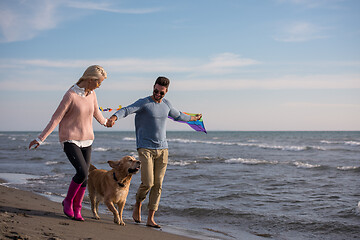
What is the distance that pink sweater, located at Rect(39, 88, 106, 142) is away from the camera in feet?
14.8

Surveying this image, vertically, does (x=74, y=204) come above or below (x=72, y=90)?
below

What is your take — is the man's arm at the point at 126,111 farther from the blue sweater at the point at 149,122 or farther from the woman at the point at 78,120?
the woman at the point at 78,120

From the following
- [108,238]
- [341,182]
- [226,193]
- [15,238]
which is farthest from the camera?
[341,182]

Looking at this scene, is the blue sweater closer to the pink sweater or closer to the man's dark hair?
the man's dark hair

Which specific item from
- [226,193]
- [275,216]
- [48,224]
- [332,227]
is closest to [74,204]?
[48,224]

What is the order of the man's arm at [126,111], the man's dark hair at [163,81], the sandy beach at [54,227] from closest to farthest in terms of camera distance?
the sandy beach at [54,227]
the man's arm at [126,111]
the man's dark hair at [163,81]

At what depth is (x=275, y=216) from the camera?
21.6 ft

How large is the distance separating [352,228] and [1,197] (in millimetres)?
5598

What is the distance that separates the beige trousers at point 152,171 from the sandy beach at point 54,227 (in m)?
0.44

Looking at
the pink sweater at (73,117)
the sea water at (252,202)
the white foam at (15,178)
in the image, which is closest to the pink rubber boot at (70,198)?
the pink sweater at (73,117)

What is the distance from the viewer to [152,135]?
514 centimetres

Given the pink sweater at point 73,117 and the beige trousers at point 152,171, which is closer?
the pink sweater at point 73,117

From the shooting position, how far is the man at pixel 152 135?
16.7ft

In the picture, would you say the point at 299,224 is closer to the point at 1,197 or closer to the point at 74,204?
the point at 74,204
